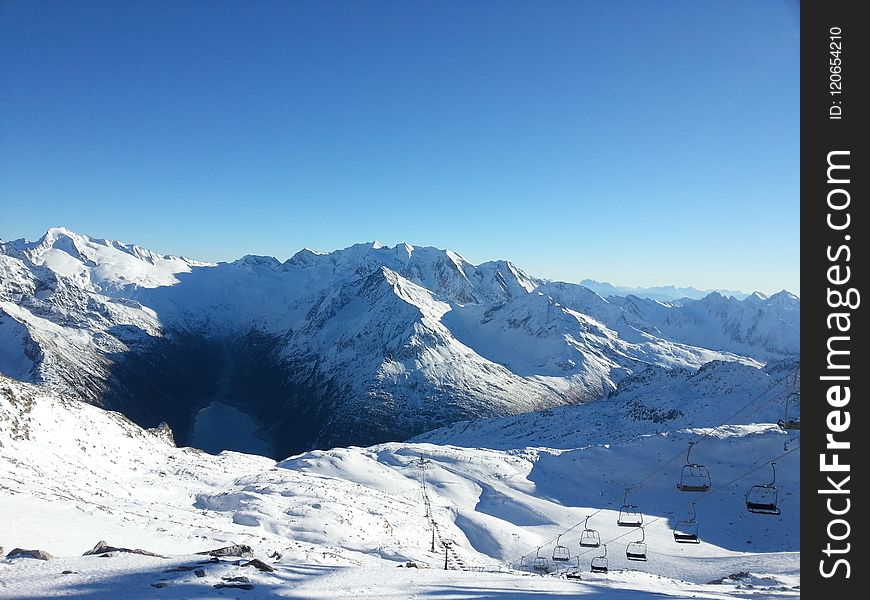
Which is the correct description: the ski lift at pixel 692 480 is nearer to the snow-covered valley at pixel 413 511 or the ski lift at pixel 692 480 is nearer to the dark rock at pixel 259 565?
the snow-covered valley at pixel 413 511

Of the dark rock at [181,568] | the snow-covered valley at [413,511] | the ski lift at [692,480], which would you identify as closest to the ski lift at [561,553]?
the snow-covered valley at [413,511]

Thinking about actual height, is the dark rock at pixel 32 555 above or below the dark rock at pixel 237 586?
below

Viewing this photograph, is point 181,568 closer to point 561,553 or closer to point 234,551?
point 234,551

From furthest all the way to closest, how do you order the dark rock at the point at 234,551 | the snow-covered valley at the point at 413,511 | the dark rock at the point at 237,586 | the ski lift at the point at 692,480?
the dark rock at the point at 234,551 → the snow-covered valley at the point at 413,511 → the ski lift at the point at 692,480 → the dark rock at the point at 237,586

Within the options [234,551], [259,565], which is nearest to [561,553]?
[234,551]

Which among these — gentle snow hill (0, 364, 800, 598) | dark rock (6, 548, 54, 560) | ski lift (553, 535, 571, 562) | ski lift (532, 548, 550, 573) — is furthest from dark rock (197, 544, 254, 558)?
ski lift (532, 548, 550, 573)

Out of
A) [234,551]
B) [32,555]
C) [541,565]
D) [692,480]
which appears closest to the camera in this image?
[32,555]

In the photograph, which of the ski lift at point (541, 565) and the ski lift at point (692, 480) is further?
the ski lift at point (541, 565)
